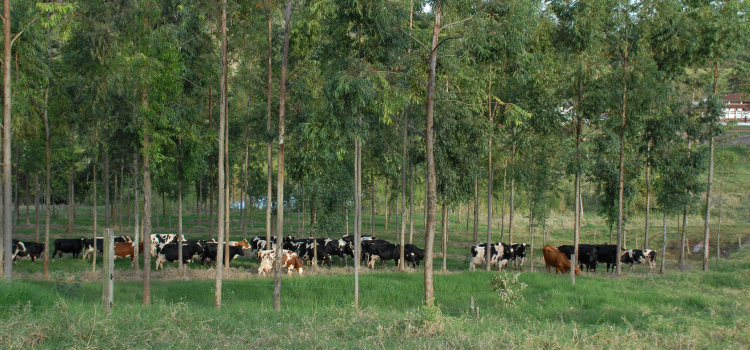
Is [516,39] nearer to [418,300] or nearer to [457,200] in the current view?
[418,300]

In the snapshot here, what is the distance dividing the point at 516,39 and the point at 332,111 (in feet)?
15.0

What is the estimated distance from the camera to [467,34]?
11.4m

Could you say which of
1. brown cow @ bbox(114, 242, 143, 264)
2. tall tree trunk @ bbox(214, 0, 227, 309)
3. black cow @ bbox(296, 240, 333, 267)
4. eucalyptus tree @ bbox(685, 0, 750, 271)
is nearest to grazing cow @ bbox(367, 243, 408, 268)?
black cow @ bbox(296, 240, 333, 267)

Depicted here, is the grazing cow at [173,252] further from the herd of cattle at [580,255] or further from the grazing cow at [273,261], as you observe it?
the herd of cattle at [580,255]

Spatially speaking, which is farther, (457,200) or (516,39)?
(457,200)

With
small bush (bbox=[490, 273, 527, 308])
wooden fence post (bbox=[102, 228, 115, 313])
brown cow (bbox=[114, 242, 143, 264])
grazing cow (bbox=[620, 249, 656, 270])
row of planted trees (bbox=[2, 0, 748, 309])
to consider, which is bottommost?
grazing cow (bbox=[620, 249, 656, 270])

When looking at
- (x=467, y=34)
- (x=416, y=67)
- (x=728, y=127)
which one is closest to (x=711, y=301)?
(x=467, y=34)

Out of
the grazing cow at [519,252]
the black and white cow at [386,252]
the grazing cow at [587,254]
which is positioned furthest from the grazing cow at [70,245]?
the grazing cow at [587,254]

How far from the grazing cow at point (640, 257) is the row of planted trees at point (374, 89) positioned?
3.57 metres

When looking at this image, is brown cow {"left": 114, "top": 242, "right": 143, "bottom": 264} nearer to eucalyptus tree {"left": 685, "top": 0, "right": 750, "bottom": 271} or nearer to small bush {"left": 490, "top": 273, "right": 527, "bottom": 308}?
small bush {"left": 490, "top": 273, "right": 527, "bottom": 308}

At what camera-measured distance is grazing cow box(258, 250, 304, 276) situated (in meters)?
21.2

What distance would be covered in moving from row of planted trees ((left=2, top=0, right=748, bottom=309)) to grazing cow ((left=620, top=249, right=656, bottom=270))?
3574 millimetres

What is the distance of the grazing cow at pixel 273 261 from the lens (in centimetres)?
2125

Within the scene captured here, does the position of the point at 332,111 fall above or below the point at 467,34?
below
